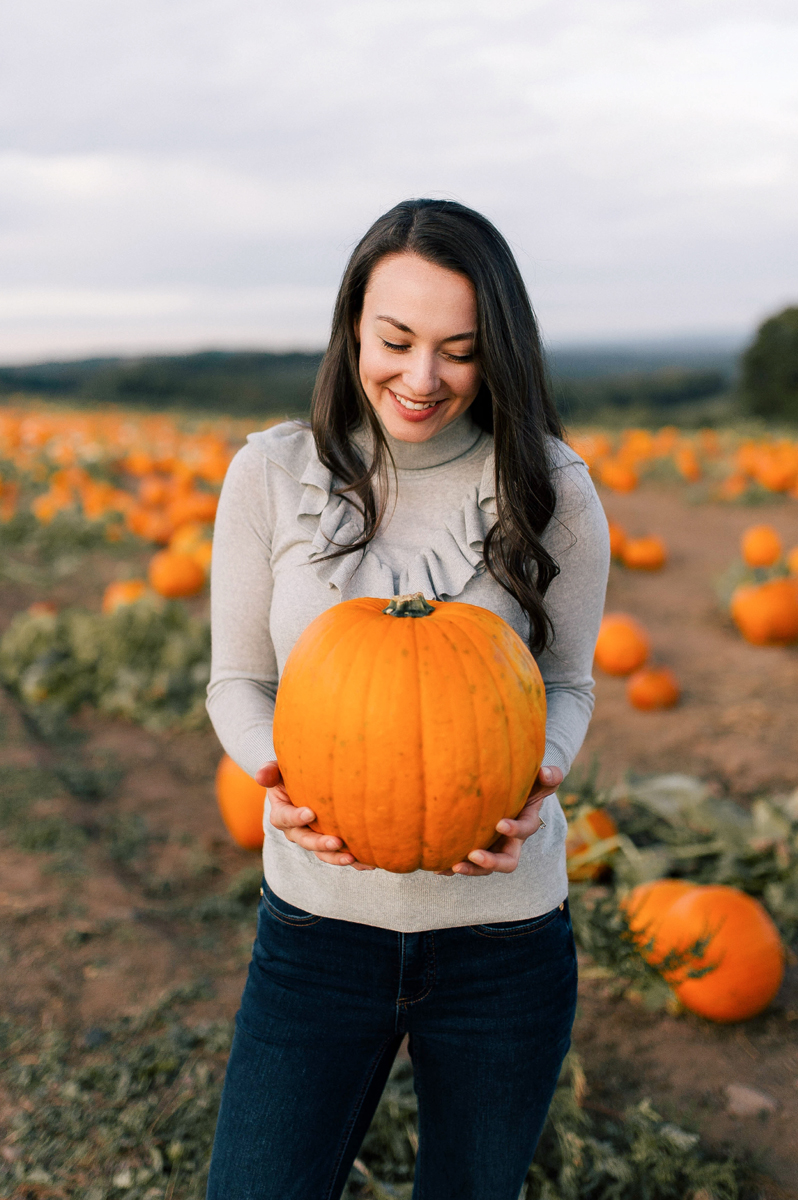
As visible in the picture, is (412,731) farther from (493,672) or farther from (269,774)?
(269,774)

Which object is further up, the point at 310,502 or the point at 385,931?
the point at 310,502

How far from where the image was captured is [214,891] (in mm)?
3889

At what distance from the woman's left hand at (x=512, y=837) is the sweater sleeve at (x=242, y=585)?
24.3 inches

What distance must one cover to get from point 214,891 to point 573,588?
256 centimetres

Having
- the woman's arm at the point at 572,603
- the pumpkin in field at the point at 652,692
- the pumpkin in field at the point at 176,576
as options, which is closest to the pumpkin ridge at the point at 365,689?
the woman's arm at the point at 572,603

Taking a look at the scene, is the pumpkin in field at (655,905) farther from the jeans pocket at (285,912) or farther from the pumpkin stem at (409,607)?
the pumpkin stem at (409,607)

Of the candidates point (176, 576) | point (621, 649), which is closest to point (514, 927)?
point (621, 649)

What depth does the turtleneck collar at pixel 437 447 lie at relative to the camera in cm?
213

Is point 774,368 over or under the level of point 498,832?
over

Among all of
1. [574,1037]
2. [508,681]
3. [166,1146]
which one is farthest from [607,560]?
[166,1146]

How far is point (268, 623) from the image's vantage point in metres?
2.13

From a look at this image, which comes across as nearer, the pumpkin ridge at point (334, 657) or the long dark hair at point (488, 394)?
the pumpkin ridge at point (334, 657)

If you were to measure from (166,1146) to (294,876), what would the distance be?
3.69 ft

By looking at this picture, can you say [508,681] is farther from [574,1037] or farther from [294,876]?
[574,1037]
